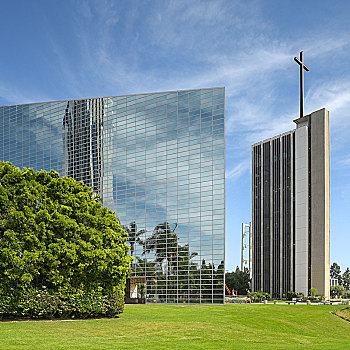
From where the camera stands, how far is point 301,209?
3199 inches

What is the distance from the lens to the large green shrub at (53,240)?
80.2 feet

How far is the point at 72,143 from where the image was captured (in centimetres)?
6056

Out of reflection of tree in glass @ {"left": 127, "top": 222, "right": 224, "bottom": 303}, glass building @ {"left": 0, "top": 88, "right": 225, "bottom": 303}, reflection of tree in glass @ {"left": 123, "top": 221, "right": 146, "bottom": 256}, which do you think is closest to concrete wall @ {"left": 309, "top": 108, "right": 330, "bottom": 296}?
reflection of tree in glass @ {"left": 127, "top": 222, "right": 224, "bottom": 303}

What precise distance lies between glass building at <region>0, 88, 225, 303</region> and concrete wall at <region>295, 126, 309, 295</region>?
35067mm

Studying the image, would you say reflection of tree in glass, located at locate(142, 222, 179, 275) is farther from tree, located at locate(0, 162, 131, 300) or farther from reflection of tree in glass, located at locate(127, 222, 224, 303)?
tree, located at locate(0, 162, 131, 300)

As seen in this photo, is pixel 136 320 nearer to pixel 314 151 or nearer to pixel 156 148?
pixel 156 148

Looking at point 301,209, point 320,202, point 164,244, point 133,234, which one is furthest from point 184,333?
point 301,209

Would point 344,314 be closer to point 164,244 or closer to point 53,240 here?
point 53,240

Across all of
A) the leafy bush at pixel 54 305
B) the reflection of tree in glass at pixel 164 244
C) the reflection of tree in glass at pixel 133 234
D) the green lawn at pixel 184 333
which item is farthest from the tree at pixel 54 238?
the reflection of tree in glass at pixel 133 234

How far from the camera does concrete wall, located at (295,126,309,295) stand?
258 feet

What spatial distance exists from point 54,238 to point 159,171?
2933 cm

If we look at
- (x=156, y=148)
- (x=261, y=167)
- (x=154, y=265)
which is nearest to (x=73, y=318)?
(x=154, y=265)

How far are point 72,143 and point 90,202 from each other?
33551mm

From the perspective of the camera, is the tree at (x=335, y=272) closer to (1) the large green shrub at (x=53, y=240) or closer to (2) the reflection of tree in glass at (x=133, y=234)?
(2) the reflection of tree in glass at (x=133, y=234)
